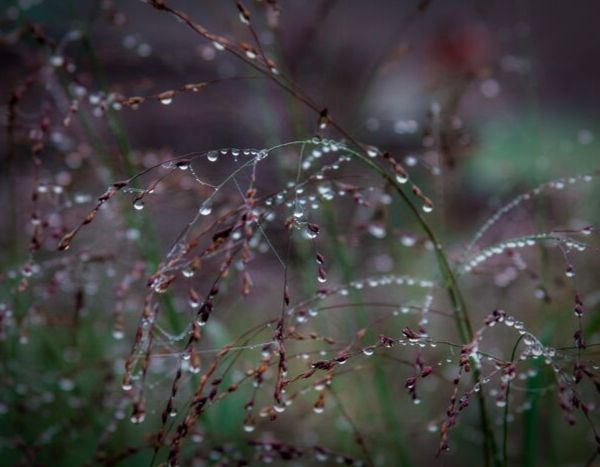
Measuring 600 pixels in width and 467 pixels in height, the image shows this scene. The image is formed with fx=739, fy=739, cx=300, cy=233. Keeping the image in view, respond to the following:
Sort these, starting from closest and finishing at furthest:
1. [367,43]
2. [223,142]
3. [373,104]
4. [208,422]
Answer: [208,422] → [223,142] → [373,104] → [367,43]

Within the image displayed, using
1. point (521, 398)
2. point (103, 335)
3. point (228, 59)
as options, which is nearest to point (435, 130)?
point (521, 398)

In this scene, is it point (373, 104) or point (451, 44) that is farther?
point (451, 44)

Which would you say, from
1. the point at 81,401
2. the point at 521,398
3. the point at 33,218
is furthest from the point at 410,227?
the point at 33,218

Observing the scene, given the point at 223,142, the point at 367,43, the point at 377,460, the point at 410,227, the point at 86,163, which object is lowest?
the point at 377,460

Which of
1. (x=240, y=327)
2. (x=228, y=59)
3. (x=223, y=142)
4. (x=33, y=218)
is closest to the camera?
(x=33, y=218)

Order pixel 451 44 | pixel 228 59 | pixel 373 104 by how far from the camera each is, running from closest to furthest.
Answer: pixel 373 104
pixel 228 59
pixel 451 44

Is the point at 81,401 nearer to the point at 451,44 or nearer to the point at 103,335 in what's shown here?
the point at 103,335

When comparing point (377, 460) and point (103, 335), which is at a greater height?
point (103, 335)

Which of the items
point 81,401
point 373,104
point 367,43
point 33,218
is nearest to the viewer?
point 33,218

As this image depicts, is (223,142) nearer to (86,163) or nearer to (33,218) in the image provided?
(86,163)
